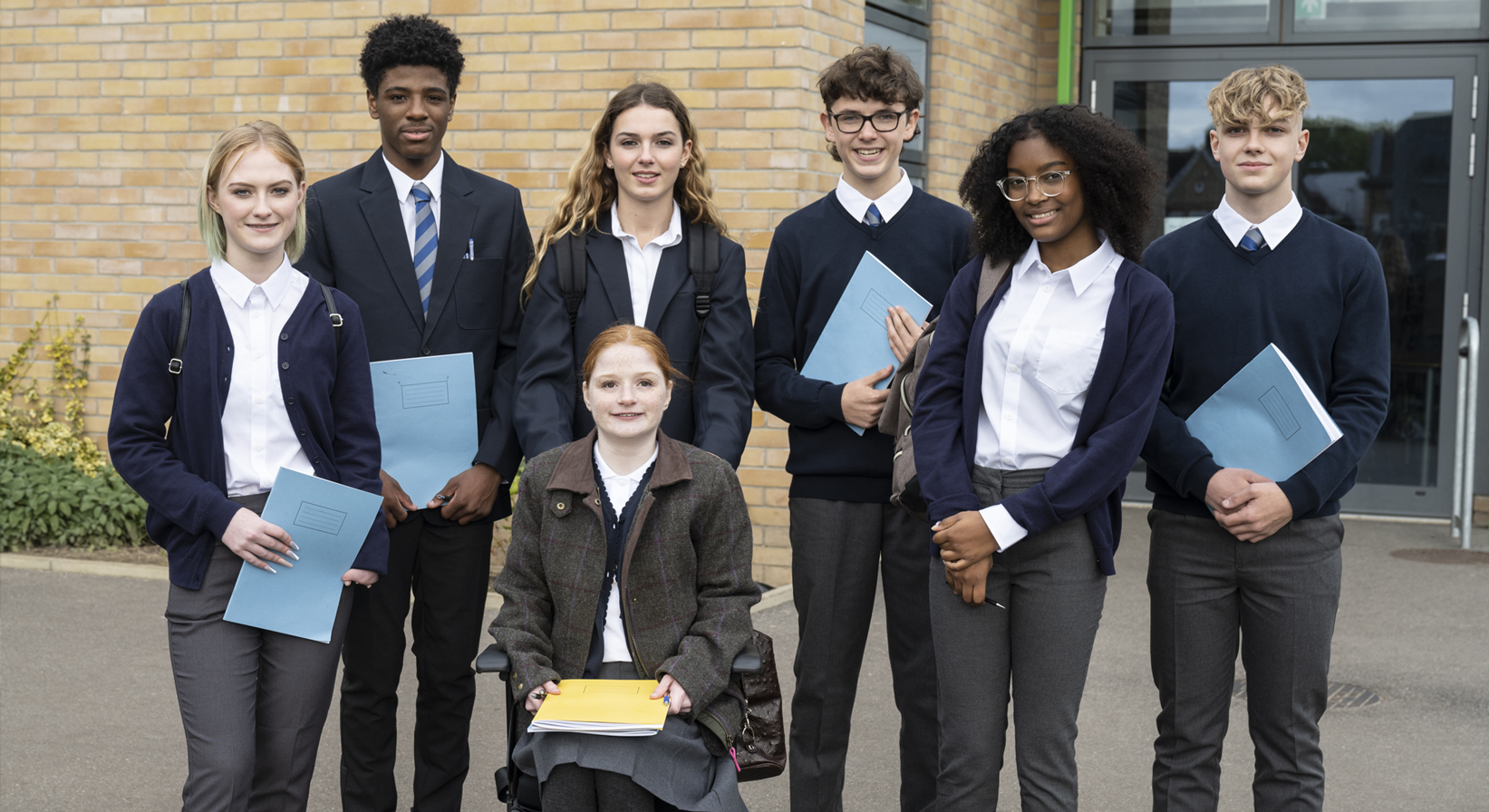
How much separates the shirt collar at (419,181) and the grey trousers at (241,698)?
112 cm

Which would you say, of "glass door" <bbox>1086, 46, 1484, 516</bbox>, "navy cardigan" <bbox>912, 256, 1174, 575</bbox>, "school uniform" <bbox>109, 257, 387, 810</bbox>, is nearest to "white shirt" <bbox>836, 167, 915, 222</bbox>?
"navy cardigan" <bbox>912, 256, 1174, 575</bbox>

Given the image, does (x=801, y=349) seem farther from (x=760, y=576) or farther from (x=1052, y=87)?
(x=1052, y=87)

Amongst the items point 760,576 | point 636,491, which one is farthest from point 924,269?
point 760,576

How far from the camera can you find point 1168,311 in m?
2.98

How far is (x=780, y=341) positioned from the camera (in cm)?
375

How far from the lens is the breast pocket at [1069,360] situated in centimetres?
297

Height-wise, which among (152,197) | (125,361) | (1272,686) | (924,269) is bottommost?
(1272,686)

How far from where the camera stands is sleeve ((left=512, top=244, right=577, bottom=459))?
3365mm

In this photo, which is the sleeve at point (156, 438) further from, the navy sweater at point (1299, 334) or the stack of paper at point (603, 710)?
the navy sweater at point (1299, 334)

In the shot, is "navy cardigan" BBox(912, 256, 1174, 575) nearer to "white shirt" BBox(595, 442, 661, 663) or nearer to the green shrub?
"white shirt" BBox(595, 442, 661, 663)

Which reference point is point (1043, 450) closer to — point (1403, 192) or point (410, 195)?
point (410, 195)

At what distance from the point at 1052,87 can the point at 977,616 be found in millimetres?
7268

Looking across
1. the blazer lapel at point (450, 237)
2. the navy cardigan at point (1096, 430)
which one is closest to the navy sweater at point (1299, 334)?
the navy cardigan at point (1096, 430)

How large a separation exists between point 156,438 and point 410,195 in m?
1.01
